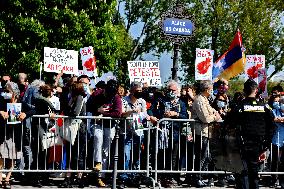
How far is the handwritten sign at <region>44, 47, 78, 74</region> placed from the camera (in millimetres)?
16906

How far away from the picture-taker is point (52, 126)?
38.6ft

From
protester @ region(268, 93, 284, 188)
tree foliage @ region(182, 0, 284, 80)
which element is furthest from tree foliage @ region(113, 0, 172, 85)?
protester @ region(268, 93, 284, 188)

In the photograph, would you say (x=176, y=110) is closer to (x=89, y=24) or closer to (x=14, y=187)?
(x=14, y=187)

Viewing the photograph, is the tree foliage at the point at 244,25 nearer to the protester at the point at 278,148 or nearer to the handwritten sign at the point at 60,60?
the handwritten sign at the point at 60,60

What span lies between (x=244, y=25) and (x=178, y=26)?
20.3m

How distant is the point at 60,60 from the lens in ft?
55.9

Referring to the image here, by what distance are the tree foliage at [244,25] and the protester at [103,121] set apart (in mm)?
28286

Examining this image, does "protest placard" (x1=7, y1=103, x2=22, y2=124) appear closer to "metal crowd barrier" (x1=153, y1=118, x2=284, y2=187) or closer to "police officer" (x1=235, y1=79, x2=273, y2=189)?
"metal crowd barrier" (x1=153, y1=118, x2=284, y2=187)

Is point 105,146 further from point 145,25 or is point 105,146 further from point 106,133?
point 145,25

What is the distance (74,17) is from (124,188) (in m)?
23.0

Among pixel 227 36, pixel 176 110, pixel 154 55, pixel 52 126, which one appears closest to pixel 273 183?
pixel 176 110

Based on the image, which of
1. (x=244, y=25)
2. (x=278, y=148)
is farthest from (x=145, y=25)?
(x=278, y=148)

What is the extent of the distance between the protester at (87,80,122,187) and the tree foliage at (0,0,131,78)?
21549 millimetres

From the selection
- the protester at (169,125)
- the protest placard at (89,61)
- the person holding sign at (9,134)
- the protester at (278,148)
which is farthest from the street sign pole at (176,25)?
the person holding sign at (9,134)
